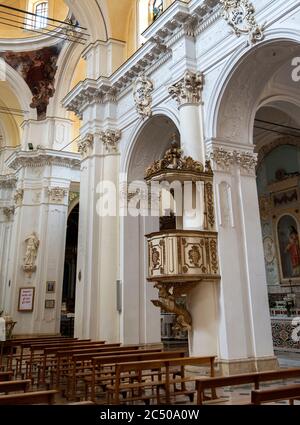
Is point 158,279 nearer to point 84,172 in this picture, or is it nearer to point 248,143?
point 248,143

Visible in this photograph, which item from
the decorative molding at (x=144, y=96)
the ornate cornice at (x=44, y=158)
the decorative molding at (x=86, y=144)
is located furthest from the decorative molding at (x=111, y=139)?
the ornate cornice at (x=44, y=158)

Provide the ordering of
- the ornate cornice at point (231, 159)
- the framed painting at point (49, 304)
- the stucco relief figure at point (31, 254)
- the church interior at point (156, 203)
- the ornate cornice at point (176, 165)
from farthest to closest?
the stucco relief figure at point (31, 254), the framed painting at point (49, 304), the ornate cornice at point (231, 159), the ornate cornice at point (176, 165), the church interior at point (156, 203)

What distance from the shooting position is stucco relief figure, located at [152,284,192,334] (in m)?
7.58

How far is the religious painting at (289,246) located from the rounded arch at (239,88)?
575cm

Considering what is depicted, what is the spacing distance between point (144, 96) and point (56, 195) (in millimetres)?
7848

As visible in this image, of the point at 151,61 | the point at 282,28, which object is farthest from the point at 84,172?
the point at 282,28

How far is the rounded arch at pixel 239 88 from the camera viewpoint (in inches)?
303

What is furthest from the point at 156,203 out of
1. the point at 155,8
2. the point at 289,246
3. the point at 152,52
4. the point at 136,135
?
the point at 155,8

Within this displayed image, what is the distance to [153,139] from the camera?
11453 mm

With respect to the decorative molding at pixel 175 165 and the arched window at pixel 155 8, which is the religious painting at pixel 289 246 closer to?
the decorative molding at pixel 175 165

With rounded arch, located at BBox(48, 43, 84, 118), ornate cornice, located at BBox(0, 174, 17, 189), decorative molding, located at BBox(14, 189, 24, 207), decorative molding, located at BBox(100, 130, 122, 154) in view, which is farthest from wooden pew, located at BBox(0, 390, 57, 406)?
ornate cornice, located at BBox(0, 174, 17, 189)

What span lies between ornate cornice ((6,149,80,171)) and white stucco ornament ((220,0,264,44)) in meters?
10.7

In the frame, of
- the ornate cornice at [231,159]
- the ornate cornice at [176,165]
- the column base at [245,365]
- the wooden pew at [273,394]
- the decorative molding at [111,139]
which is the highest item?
the decorative molding at [111,139]

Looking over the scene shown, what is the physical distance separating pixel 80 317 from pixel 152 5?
935 centimetres
